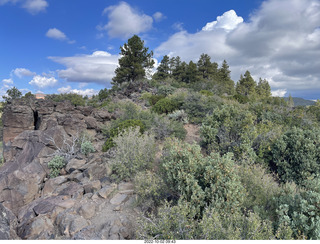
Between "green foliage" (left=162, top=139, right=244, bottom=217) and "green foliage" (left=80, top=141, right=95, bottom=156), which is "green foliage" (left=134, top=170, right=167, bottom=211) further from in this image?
"green foliage" (left=80, top=141, right=95, bottom=156)

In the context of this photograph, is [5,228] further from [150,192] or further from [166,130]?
[166,130]

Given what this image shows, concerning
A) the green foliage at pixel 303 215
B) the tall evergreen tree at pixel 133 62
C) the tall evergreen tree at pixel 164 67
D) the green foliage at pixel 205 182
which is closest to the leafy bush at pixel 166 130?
the green foliage at pixel 205 182

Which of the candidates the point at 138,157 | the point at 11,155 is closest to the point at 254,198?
the point at 138,157

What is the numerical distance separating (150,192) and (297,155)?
526 cm

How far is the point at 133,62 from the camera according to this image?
3209 cm

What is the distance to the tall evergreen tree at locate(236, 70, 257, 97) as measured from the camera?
41.9m

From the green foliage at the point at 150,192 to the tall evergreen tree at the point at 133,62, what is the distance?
2869cm

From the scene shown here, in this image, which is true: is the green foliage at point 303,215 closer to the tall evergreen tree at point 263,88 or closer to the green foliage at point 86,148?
the green foliage at point 86,148

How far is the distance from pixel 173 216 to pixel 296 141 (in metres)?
5.67

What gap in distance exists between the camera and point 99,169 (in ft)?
23.1

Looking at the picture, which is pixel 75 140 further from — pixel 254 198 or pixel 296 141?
pixel 296 141

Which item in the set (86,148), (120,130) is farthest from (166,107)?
(86,148)

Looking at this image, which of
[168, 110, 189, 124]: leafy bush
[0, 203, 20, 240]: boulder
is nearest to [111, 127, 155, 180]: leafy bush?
[0, 203, 20, 240]: boulder

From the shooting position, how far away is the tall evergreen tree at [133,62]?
32062mm
